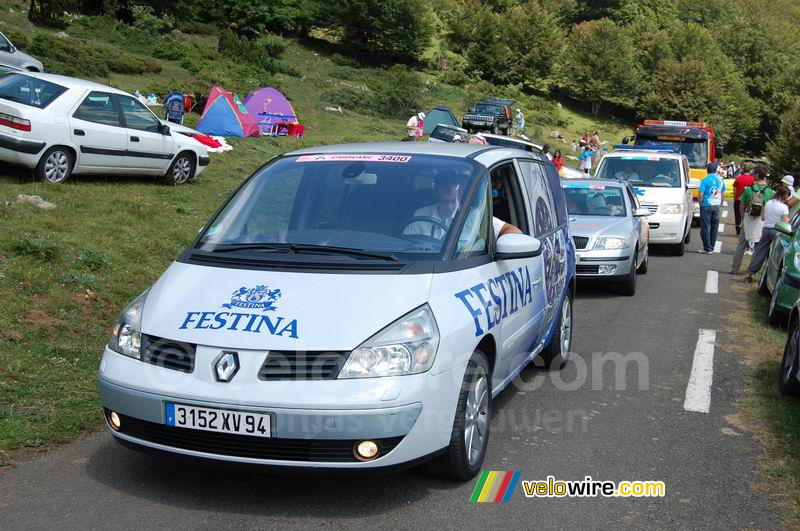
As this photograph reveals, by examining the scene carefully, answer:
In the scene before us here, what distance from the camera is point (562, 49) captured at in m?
84.1

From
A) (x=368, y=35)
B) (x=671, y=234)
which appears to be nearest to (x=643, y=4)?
(x=368, y=35)

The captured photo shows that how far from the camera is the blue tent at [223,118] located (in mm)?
22750

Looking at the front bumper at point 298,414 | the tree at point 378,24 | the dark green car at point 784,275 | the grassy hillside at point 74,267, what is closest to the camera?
the front bumper at point 298,414

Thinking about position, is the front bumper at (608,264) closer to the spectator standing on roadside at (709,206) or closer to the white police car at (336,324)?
the white police car at (336,324)

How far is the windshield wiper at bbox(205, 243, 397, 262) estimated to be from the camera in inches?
197

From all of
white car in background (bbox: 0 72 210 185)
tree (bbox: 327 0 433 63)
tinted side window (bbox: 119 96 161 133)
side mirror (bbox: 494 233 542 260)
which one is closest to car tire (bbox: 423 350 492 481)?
side mirror (bbox: 494 233 542 260)

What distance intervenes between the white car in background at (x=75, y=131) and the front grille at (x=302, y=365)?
942 cm

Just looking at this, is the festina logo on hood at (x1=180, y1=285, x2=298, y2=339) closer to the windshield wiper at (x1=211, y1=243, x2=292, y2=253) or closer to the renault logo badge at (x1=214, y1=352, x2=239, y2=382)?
the renault logo badge at (x1=214, y1=352, x2=239, y2=382)

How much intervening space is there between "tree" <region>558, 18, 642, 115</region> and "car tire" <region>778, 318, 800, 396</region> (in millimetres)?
74382

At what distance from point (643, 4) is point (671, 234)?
107 m

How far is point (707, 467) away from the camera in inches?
207

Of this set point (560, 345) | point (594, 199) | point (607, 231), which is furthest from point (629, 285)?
point (560, 345)

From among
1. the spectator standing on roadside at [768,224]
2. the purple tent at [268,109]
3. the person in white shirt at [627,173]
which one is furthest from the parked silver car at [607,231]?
the purple tent at [268,109]

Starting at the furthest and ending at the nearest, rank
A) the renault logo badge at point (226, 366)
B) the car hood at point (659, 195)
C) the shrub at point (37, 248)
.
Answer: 1. the car hood at point (659, 195)
2. the shrub at point (37, 248)
3. the renault logo badge at point (226, 366)
